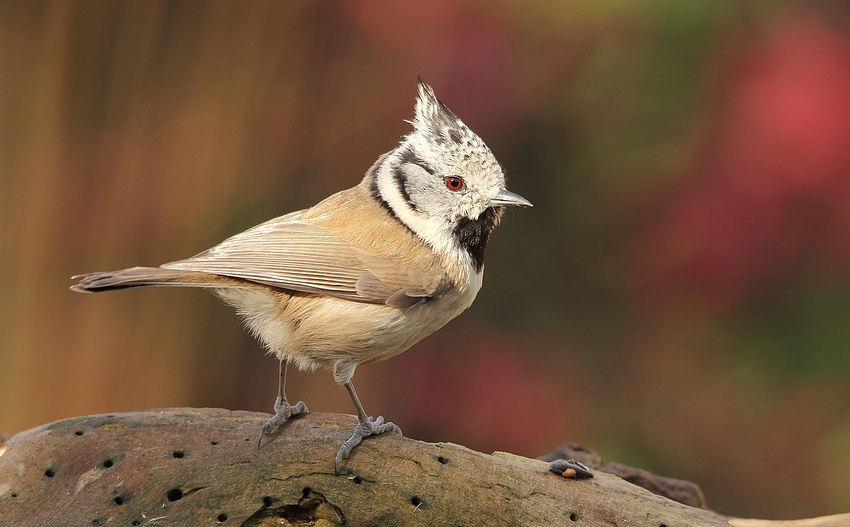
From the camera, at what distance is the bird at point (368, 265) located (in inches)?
111

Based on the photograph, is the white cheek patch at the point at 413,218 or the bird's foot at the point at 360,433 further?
the white cheek patch at the point at 413,218

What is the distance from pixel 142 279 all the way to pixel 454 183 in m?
1.08

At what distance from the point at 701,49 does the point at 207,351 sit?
114 inches

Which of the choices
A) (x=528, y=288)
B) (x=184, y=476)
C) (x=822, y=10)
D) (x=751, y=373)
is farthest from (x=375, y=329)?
(x=822, y=10)

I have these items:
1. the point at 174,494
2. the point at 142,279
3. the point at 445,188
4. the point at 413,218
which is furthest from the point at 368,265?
the point at 174,494

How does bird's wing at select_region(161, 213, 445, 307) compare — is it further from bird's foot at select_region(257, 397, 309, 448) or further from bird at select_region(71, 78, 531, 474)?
bird's foot at select_region(257, 397, 309, 448)

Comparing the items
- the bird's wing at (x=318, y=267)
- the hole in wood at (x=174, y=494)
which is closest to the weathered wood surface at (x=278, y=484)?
the hole in wood at (x=174, y=494)

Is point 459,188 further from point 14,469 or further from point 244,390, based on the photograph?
point 244,390

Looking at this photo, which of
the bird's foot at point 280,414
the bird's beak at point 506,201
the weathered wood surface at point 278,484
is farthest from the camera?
the bird's beak at point 506,201

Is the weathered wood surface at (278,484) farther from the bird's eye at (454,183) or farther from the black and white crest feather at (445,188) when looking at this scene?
the bird's eye at (454,183)

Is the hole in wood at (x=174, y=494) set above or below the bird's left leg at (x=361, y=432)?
below

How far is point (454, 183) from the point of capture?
10.1 ft

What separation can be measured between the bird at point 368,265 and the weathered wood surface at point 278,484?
0.34 ft

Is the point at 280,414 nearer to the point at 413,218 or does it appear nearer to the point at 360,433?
the point at 360,433
